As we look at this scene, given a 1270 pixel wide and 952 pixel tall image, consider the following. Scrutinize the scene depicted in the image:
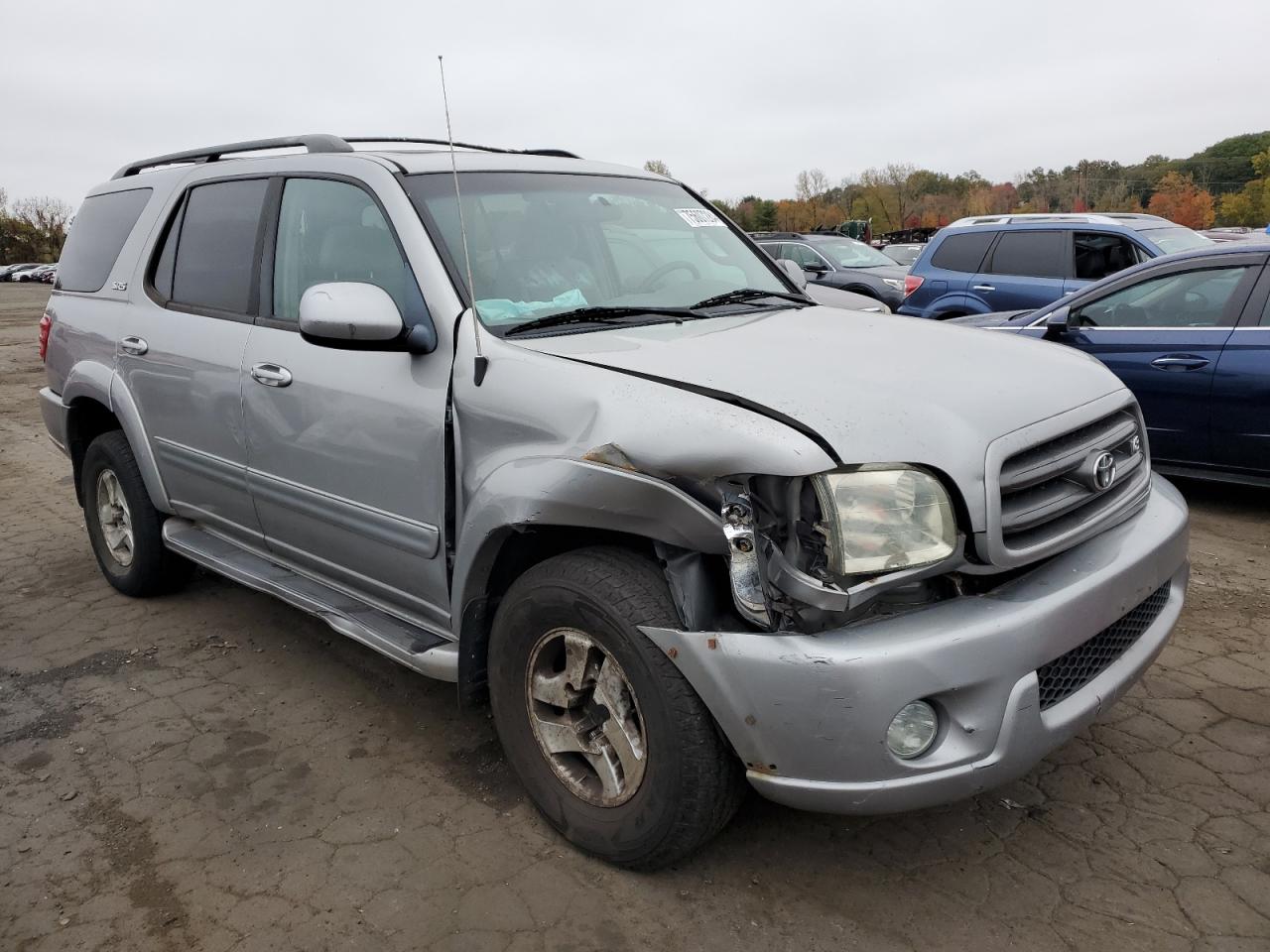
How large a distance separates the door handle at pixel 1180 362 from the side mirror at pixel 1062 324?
60cm

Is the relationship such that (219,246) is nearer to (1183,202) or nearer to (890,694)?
(890,694)

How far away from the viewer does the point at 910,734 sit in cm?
216

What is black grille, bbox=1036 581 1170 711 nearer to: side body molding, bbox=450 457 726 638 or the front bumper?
the front bumper

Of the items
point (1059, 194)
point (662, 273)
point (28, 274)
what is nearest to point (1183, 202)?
point (1059, 194)

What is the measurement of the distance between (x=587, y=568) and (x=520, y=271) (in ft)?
3.52

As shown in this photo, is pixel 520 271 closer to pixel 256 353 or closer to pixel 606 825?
pixel 256 353

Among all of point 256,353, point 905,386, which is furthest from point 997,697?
point 256,353

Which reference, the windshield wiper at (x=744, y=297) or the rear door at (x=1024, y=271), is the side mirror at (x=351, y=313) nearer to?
the windshield wiper at (x=744, y=297)

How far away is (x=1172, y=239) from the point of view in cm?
890

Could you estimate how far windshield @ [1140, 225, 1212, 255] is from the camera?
872 cm

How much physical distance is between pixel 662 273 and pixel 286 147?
5.16ft

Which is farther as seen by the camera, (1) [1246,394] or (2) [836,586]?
(1) [1246,394]

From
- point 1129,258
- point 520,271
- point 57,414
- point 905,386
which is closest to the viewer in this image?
point 905,386

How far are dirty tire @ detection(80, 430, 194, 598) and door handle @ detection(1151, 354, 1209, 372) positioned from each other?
5.31 metres
